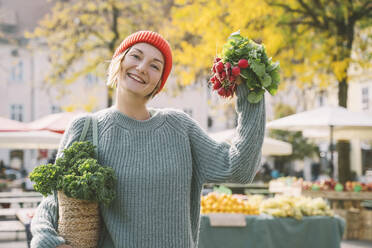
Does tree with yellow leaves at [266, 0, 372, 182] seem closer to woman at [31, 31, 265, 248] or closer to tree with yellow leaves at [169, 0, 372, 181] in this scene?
tree with yellow leaves at [169, 0, 372, 181]

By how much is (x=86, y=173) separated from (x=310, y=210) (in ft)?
17.9

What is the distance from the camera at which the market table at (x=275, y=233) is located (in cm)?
610

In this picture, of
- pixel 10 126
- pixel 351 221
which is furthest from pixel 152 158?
pixel 351 221

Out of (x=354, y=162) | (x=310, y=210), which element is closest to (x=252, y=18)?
(x=310, y=210)

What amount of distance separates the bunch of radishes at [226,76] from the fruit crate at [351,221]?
28.1 feet

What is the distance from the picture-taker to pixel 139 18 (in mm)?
17234

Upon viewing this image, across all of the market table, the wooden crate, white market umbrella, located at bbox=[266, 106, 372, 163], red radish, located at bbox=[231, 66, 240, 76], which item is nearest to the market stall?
the market table

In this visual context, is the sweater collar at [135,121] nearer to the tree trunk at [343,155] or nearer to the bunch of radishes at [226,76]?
the bunch of radishes at [226,76]

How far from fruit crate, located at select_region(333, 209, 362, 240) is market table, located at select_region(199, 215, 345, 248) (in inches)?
124

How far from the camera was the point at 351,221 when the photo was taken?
31.7 ft

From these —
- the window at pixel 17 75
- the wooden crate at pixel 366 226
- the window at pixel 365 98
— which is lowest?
the wooden crate at pixel 366 226

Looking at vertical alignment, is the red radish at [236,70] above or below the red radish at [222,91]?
above

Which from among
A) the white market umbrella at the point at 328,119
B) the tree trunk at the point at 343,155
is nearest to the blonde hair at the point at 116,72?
the white market umbrella at the point at 328,119

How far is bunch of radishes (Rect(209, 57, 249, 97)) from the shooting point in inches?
68.2
